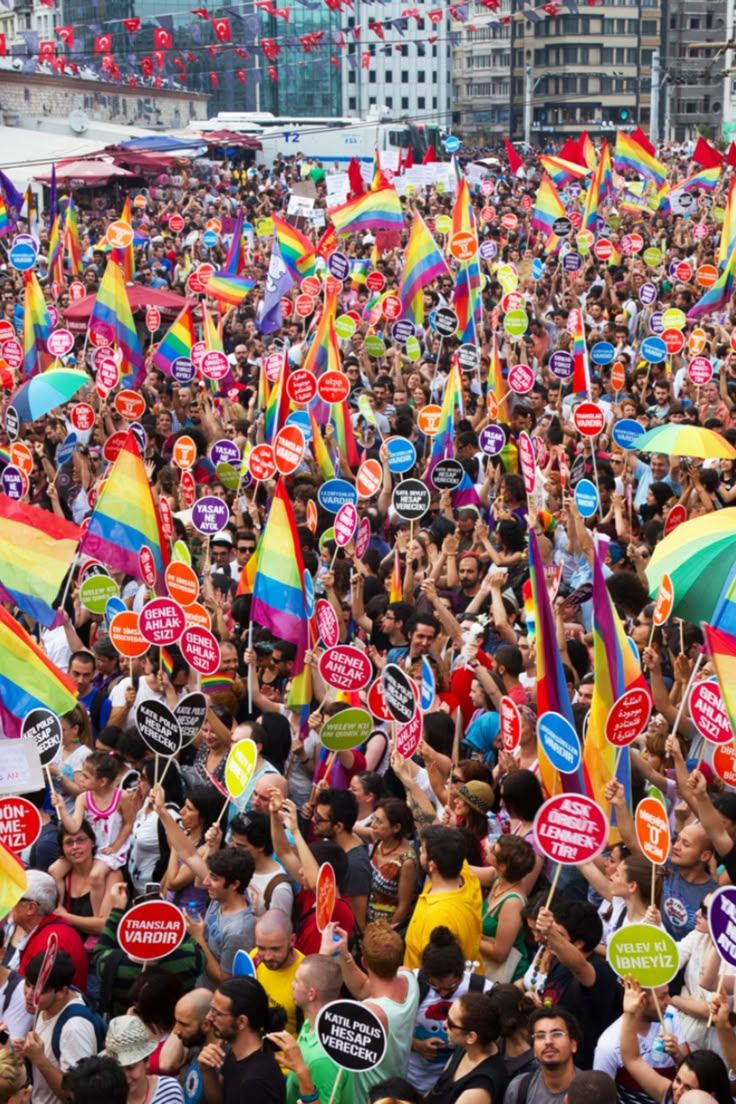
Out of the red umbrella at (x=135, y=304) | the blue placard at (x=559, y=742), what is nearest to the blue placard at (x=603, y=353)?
the red umbrella at (x=135, y=304)

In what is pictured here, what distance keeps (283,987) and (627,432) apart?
6330 millimetres

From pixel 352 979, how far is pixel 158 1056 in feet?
2.09

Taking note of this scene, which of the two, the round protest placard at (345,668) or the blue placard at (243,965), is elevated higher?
→ the round protest placard at (345,668)

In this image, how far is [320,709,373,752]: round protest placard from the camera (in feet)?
21.1

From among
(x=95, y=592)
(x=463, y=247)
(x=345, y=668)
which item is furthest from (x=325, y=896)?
(x=463, y=247)

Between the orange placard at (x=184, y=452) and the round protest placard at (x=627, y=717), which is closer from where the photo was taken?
the round protest placard at (x=627, y=717)

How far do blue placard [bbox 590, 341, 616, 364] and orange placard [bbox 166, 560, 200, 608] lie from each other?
6557mm

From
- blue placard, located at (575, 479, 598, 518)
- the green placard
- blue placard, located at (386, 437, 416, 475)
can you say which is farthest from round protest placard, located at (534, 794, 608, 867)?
blue placard, located at (386, 437, 416, 475)

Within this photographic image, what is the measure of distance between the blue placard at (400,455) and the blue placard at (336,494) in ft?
2.24

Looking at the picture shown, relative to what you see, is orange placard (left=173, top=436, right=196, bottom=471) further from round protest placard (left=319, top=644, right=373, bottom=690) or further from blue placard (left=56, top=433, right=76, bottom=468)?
round protest placard (left=319, top=644, right=373, bottom=690)

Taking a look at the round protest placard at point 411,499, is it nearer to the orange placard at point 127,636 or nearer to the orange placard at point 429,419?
the orange placard at point 127,636

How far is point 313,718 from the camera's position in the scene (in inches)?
266

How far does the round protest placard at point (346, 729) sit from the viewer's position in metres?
6.42

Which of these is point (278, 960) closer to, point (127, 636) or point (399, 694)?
point (399, 694)
